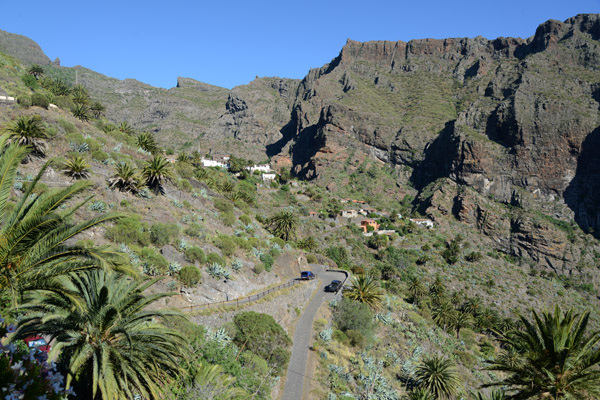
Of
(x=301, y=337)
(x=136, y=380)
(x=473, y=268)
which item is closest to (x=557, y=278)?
(x=473, y=268)

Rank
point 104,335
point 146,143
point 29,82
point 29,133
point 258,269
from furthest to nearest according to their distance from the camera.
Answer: point 29,82 < point 146,143 < point 258,269 < point 29,133 < point 104,335


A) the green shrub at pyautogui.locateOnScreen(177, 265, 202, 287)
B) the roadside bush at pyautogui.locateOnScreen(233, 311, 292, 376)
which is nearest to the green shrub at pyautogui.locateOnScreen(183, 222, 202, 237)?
the green shrub at pyautogui.locateOnScreen(177, 265, 202, 287)

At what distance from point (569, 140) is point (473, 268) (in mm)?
80122

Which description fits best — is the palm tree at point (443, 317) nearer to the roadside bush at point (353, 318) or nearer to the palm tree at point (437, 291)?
the palm tree at point (437, 291)

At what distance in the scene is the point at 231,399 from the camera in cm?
1268

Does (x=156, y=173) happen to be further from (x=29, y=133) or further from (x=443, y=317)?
(x=443, y=317)

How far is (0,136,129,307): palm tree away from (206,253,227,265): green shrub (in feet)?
50.4

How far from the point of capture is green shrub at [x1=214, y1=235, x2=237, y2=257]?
86.3 feet

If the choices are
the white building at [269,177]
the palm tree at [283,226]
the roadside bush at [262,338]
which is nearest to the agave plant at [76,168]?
the roadside bush at [262,338]

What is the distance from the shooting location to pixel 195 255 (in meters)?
22.8

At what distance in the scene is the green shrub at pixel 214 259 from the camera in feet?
77.7

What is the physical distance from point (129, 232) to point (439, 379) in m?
23.6

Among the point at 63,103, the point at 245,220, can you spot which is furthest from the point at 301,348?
the point at 63,103

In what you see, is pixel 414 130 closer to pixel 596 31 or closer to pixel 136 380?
pixel 596 31
